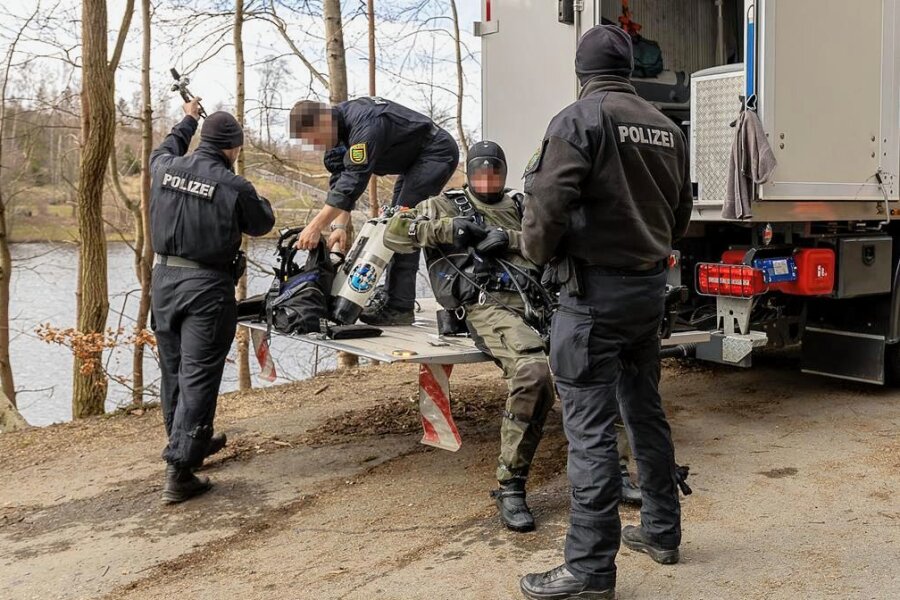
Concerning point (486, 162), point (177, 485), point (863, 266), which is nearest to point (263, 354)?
point (177, 485)

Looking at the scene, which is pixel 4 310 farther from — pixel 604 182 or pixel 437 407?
pixel 604 182

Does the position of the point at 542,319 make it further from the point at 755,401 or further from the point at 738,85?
the point at 755,401

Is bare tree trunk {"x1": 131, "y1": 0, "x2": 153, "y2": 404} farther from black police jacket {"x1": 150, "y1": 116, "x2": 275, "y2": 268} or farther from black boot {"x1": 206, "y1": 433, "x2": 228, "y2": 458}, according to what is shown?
black police jacket {"x1": 150, "y1": 116, "x2": 275, "y2": 268}

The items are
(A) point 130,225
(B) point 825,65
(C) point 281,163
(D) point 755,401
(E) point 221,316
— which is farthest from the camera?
(A) point 130,225

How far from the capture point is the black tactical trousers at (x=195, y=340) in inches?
173

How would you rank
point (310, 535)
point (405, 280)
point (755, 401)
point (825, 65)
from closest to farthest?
point (310, 535) → point (825, 65) → point (405, 280) → point (755, 401)

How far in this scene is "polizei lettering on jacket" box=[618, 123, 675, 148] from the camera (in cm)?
291

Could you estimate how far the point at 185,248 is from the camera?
4.39 meters

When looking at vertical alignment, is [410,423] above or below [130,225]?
below

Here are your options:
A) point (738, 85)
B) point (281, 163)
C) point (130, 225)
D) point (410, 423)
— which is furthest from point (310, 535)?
point (130, 225)

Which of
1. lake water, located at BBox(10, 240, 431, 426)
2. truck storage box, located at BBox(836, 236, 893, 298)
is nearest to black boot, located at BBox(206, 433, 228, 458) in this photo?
truck storage box, located at BBox(836, 236, 893, 298)

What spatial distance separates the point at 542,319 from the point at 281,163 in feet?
27.3

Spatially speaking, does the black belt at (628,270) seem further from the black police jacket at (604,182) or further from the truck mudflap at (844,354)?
the truck mudflap at (844,354)

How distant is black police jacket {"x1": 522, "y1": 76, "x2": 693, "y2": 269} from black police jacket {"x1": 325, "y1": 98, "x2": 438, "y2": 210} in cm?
215
